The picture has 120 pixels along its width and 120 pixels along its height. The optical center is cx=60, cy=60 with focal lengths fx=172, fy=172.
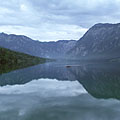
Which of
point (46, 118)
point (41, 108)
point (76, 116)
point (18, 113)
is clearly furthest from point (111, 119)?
point (18, 113)

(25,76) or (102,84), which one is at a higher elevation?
(102,84)

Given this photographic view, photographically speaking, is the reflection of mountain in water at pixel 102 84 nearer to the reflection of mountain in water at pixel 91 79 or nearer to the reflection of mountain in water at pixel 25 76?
the reflection of mountain in water at pixel 91 79

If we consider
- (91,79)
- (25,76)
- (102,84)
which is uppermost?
(102,84)

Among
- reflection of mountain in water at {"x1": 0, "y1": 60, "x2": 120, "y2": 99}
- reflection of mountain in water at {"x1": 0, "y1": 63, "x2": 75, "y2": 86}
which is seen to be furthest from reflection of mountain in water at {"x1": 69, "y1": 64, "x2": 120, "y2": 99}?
reflection of mountain in water at {"x1": 0, "y1": 63, "x2": 75, "y2": 86}

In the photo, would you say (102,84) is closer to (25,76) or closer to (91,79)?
(91,79)

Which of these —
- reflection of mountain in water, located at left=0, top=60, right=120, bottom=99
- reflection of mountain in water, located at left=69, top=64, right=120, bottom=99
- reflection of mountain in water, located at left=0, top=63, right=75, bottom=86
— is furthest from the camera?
reflection of mountain in water, located at left=0, top=63, right=75, bottom=86

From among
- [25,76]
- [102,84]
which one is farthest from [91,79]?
[25,76]

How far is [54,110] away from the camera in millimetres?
27062

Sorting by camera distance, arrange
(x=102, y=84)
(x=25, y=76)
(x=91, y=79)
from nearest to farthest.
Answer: (x=102, y=84) < (x=91, y=79) < (x=25, y=76)

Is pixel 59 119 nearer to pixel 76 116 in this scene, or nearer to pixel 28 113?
pixel 76 116

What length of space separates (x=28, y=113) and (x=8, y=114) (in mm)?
2867

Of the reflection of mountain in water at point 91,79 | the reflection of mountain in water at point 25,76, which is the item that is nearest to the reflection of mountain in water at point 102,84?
the reflection of mountain in water at point 91,79

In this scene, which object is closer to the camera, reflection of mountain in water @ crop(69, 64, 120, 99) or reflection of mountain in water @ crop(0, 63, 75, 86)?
reflection of mountain in water @ crop(69, 64, 120, 99)

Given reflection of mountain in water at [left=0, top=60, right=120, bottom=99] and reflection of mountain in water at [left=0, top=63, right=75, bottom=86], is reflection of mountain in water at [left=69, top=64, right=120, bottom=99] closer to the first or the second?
reflection of mountain in water at [left=0, top=60, right=120, bottom=99]
